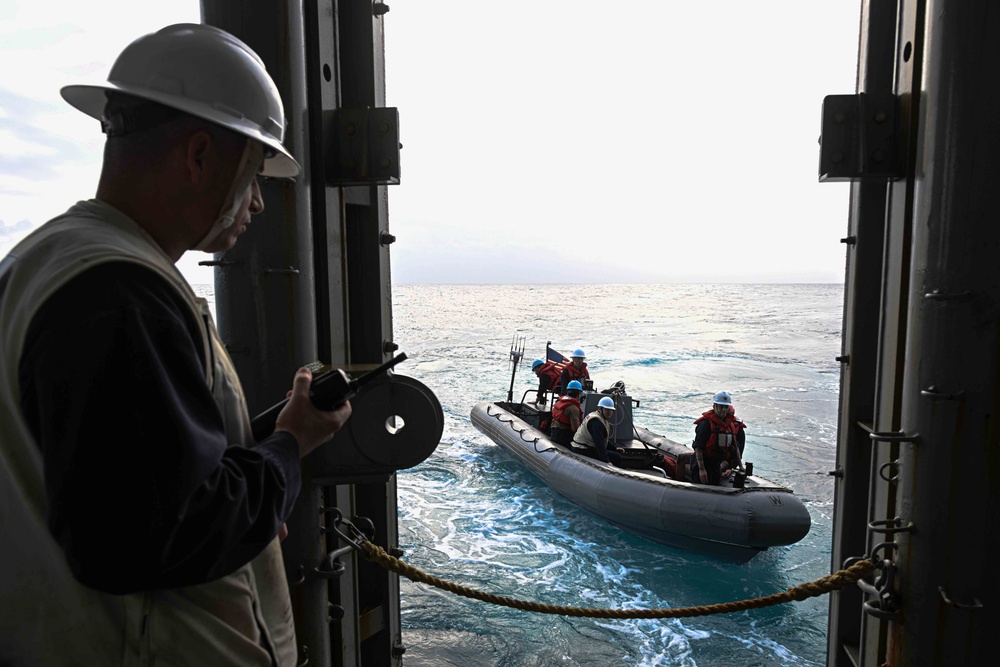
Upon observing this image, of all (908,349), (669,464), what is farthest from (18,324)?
(669,464)

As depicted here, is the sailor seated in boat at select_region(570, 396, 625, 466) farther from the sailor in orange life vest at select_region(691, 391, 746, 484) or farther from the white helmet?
the white helmet

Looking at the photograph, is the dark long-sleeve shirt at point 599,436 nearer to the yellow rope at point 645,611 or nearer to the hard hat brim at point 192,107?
the yellow rope at point 645,611

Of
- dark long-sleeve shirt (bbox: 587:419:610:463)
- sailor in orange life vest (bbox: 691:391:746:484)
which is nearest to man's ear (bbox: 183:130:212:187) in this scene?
sailor in orange life vest (bbox: 691:391:746:484)

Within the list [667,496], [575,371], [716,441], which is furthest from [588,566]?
[575,371]

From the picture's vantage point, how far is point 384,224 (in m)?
2.92

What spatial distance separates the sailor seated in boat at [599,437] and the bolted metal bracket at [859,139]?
352 inches

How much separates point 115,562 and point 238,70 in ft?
3.02

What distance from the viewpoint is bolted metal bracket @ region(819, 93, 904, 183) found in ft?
7.47

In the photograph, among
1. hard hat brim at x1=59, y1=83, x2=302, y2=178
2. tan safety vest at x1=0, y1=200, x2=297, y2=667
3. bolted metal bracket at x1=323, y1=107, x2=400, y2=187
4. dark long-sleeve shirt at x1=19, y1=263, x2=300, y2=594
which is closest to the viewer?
dark long-sleeve shirt at x1=19, y1=263, x2=300, y2=594

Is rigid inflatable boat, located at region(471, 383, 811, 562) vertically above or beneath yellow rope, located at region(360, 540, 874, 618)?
beneath

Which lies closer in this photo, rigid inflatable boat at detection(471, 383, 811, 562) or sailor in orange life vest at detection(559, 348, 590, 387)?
rigid inflatable boat at detection(471, 383, 811, 562)

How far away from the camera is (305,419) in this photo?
1285 mm

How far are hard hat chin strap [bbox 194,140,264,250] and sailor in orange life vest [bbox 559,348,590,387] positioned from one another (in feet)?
40.3

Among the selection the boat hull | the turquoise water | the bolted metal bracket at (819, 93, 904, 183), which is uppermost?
the bolted metal bracket at (819, 93, 904, 183)
